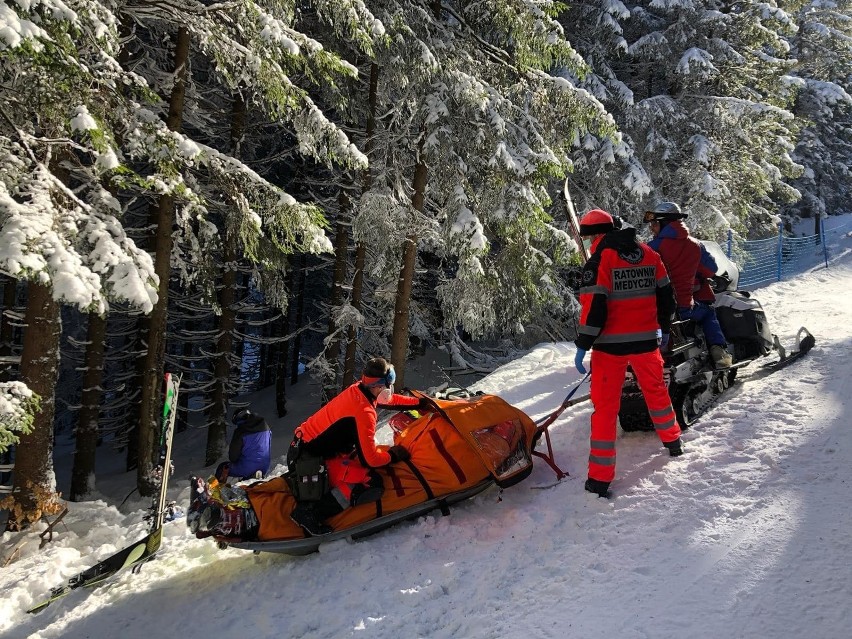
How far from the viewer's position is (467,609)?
10.7ft

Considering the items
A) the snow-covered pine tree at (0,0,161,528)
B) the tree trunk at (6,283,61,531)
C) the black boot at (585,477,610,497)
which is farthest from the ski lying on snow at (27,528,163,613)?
the black boot at (585,477,610,497)

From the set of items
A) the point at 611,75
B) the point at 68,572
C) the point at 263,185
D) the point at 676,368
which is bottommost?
the point at 68,572

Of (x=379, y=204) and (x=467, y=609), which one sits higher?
(x=379, y=204)

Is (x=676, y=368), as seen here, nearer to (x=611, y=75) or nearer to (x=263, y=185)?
(x=263, y=185)

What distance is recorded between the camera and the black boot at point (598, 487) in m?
4.04

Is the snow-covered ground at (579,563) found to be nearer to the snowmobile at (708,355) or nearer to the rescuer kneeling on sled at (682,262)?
the snowmobile at (708,355)

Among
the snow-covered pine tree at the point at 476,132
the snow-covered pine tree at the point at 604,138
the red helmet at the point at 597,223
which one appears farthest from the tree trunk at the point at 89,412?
the snow-covered pine tree at the point at 604,138

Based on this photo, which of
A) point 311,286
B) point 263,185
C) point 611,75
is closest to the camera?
point 263,185

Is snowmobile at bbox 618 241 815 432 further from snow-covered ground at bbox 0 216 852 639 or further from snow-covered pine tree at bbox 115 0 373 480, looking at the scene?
snow-covered pine tree at bbox 115 0 373 480

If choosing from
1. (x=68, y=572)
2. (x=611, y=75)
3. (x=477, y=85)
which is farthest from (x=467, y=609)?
(x=611, y=75)

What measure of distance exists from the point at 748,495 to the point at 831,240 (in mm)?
35800

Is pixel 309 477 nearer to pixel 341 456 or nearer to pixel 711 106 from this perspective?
pixel 341 456

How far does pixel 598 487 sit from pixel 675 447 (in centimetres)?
79

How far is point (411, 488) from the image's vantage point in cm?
429
